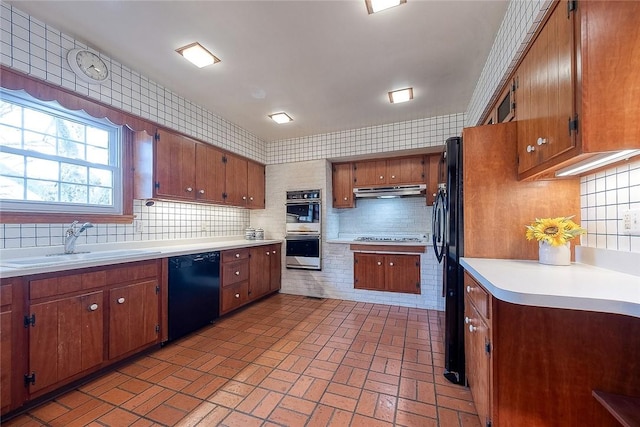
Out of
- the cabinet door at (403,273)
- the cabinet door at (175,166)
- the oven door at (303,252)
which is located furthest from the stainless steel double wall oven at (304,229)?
the cabinet door at (175,166)

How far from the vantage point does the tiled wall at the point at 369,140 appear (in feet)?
11.3

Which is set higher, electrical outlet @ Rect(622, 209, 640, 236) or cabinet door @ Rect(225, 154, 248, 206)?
cabinet door @ Rect(225, 154, 248, 206)

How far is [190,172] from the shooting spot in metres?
3.01

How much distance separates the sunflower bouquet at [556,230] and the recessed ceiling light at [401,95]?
1.89m

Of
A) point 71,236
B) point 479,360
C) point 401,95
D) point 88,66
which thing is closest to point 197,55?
point 88,66

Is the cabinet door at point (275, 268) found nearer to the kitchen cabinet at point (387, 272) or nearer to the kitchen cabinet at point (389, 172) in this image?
the kitchen cabinet at point (387, 272)

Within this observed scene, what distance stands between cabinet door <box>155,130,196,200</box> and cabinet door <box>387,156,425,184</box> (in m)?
2.68

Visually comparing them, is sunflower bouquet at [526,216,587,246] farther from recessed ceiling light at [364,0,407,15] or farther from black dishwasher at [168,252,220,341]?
black dishwasher at [168,252,220,341]

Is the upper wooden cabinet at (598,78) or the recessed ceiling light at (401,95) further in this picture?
the recessed ceiling light at (401,95)

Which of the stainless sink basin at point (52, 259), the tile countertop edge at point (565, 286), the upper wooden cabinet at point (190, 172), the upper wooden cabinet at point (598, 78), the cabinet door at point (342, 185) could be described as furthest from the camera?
the cabinet door at point (342, 185)

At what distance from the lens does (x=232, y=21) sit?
5.97 ft

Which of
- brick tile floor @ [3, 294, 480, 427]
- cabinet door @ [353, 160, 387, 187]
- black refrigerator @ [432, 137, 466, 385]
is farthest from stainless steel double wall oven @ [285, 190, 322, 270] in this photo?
black refrigerator @ [432, 137, 466, 385]

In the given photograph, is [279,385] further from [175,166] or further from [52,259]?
[175,166]

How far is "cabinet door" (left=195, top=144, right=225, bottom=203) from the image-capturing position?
3.13 meters
